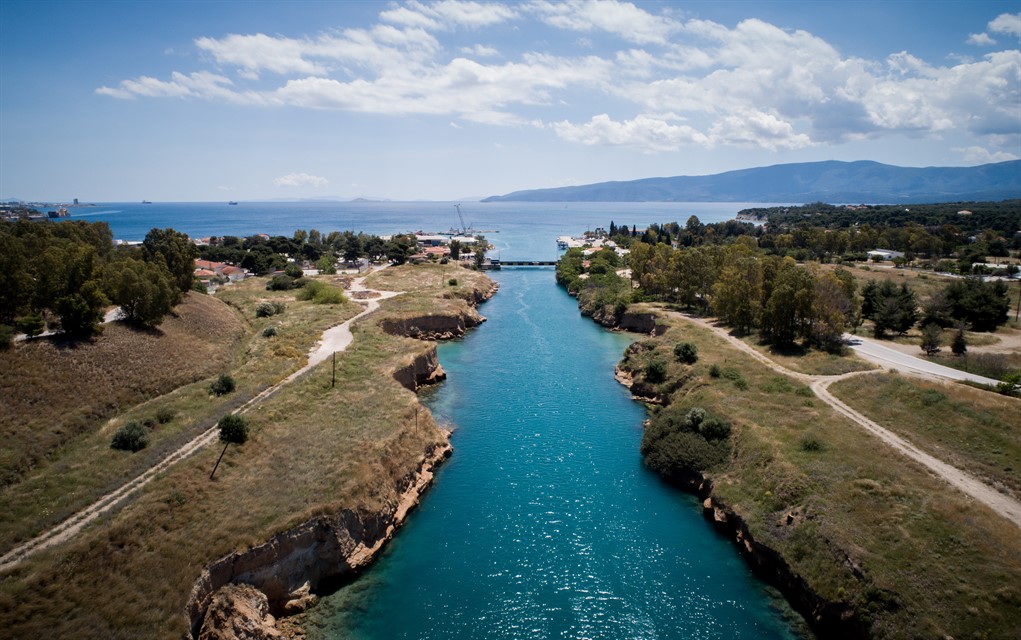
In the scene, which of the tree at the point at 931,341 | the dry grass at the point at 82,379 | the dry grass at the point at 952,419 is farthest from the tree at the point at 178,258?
the tree at the point at 931,341

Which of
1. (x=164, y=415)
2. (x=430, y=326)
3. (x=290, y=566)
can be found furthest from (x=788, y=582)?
(x=430, y=326)

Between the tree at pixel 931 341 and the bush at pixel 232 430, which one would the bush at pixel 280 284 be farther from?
the tree at pixel 931 341

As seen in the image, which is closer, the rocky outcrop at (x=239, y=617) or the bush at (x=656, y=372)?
the rocky outcrop at (x=239, y=617)

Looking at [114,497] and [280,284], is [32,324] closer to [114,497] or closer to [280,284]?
[114,497]

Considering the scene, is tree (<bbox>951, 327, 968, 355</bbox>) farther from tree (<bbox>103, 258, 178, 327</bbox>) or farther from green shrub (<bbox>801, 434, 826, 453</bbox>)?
tree (<bbox>103, 258, 178, 327</bbox>)

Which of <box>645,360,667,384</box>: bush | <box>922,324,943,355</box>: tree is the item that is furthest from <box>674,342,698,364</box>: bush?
<box>922,324,943,355</box>: tree
